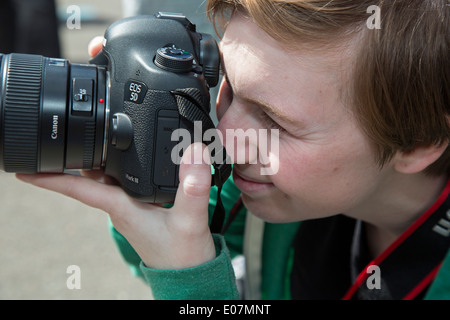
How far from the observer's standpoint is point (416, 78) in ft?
3.02

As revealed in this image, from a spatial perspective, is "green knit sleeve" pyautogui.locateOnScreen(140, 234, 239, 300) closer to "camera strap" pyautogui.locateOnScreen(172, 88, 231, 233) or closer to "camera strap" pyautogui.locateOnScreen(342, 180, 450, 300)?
"camera strap" pyautogui.locateOnScreen(172, 88, 231, 233)

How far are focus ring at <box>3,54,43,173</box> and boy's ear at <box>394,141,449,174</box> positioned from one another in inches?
25.2

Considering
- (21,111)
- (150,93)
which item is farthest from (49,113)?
(150,93)

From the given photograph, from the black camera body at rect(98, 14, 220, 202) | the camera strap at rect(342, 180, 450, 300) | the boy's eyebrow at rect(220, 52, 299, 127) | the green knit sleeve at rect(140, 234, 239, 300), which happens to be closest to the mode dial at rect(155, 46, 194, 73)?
the black camera body at rect(98, 14, 220, 202)

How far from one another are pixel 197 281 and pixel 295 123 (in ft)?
1.09

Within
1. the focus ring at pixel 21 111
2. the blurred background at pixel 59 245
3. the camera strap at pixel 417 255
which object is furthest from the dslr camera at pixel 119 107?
the blurred background at pixel 59 245

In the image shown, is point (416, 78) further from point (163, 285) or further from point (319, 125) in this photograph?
point (163, 285)

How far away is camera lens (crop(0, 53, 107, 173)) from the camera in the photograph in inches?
36.2

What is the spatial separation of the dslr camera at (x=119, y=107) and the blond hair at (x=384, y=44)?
16cm

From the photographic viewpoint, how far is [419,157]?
1023 mm

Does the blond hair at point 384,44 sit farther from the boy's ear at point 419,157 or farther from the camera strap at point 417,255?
the camera strap at point 417,255

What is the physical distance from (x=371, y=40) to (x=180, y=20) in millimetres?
339

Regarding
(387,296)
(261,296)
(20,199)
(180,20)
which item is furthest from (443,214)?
(20,199)

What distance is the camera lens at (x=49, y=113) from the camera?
92cm
